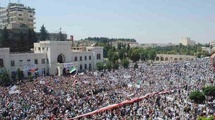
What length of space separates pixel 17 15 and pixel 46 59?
2645 cm

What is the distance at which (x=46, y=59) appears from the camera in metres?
46.7

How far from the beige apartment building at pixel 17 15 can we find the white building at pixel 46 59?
2279 cm

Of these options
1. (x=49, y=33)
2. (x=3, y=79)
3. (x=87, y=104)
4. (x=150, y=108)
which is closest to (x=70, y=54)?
(x=3, y=79)

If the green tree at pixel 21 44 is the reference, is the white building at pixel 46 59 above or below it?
below

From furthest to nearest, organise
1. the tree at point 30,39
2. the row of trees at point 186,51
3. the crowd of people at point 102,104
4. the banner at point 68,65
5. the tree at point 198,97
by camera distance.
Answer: the row of trees at point 186,51
the tree at point 30,39
the banner at point 68,65
the tree at point 198,97
the crowd of people at point 102,104

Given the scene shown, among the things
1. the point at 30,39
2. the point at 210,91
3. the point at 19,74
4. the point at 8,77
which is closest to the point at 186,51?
the point at 30,39

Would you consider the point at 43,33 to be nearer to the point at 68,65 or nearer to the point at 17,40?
the point at 17,40

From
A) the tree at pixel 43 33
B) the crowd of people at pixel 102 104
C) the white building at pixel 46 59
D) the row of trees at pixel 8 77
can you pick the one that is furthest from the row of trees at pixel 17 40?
the crowd of people at pixel 102 104

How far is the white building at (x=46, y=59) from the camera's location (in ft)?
138

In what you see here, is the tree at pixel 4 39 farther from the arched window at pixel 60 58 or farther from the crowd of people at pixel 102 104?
the crowd of people at pixel 102 104

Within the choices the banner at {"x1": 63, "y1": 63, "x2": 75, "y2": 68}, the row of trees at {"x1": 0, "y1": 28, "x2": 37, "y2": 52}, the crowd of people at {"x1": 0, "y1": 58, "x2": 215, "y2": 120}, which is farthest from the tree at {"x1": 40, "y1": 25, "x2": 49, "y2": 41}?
the crowd of people at {"x1": 0, "y1": 58, "x2": 215, "y2": 120}

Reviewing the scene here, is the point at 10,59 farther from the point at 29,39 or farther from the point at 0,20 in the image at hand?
the point at 0,20

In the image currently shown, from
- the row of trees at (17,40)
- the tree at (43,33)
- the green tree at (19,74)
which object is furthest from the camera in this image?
the tree at (43,33)

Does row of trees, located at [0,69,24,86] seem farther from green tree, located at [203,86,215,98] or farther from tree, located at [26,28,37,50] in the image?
green tree, located at [203,86,215,98]
